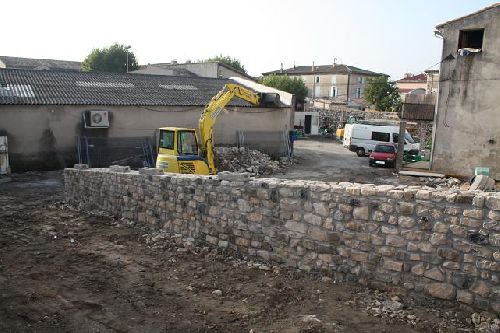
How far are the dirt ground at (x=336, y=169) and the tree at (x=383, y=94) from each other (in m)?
20.0

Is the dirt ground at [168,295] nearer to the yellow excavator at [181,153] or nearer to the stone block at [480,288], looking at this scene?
the stone block at [480,288]

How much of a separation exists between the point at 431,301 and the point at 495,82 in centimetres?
1446

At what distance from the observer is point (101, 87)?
2186cm

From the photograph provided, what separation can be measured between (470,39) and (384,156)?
7.13 m

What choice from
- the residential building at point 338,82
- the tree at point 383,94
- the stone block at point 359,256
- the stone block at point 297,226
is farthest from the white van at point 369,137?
the residential building at point 338,82

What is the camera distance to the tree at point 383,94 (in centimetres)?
4812

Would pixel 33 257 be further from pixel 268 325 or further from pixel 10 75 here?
pixel 10 75

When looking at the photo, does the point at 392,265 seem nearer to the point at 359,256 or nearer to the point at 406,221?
the point at 359,256

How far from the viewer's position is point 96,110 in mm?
19844

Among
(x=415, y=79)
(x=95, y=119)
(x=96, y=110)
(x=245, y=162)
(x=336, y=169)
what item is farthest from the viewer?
(x=415, y=79)

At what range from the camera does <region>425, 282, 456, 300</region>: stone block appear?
5.36 meters

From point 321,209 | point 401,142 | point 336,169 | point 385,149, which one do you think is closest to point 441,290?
point 321,209

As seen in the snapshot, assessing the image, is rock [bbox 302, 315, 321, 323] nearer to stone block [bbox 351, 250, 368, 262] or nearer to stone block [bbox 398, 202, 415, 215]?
stone block [bbox 351, 250, 368, 262]

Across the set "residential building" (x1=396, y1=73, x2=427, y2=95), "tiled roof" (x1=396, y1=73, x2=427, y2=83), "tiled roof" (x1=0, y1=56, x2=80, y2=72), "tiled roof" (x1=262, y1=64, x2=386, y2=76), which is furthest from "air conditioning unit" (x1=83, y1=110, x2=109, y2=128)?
"tiled roof" (x1=396, y1=73, x2=427, y2=83)
